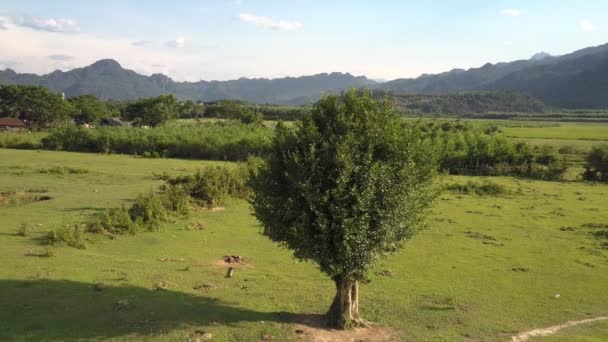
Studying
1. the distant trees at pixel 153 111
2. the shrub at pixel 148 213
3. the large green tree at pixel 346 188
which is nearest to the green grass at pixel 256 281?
the shrub at pixel 148 213

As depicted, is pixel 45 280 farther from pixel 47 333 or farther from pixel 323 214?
pixel 323 214

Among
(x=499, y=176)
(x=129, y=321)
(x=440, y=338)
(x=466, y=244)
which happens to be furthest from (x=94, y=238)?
(x=499, y=176)

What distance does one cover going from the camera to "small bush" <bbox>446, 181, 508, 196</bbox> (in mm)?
39469

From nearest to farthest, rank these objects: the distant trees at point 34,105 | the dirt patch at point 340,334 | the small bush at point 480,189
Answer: the dirt patch at point 340,334 → the small bush at point 480,189 → the distant trees at point 34,105

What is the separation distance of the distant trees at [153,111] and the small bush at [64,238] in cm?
8495

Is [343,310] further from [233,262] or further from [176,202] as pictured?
[176,202]

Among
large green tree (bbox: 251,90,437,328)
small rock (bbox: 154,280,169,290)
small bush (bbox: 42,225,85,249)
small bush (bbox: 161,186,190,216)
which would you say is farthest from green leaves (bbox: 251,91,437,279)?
small bush (bbox: 161,186,190,216)

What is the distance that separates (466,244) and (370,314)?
1070cm

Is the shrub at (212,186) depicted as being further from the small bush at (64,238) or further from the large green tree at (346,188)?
the large green tree at (346,188)

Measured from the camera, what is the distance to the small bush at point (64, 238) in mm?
18859

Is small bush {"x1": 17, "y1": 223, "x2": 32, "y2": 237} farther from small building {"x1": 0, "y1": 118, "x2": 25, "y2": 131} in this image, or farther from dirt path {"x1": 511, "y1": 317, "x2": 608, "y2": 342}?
small building {"x1": 0, "y1": 118, "x2": 25, "y2": 131}

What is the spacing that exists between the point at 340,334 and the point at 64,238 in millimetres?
11848

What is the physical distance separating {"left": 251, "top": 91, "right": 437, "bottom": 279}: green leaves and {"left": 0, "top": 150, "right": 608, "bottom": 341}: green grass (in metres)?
2.22

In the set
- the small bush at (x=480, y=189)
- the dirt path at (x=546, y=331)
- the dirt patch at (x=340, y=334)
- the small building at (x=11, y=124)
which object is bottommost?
the small bush at (x=480, y=189)
